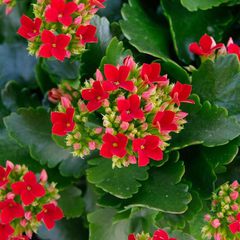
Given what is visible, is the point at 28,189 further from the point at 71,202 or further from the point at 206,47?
the point at 206,47

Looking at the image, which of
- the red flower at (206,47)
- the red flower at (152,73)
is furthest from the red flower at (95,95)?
the red flower at (206,47)

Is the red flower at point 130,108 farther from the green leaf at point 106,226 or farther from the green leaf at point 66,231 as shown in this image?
the green leaf at point 66,231

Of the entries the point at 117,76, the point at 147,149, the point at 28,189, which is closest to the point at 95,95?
the point at 117,76

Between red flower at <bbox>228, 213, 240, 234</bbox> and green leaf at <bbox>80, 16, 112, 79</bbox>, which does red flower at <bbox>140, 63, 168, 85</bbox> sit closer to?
green leaf at <bbox>80, 16, 112, 79</bbox>

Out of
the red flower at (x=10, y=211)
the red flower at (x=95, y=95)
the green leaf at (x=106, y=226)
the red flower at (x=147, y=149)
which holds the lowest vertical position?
the green leaf at (x=106, y=226)

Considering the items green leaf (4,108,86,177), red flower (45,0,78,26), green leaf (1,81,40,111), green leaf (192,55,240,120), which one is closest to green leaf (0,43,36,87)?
green leaf (1,81,40,111)

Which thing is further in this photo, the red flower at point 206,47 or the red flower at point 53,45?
the red flower at point 206,47
